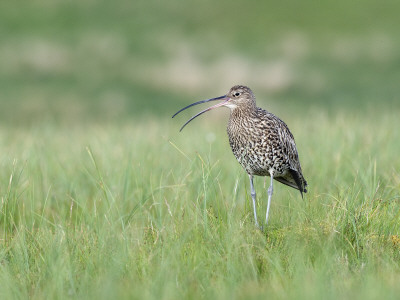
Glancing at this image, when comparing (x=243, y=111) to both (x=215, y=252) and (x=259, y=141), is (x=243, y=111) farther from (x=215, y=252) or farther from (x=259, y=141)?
(x=215, y=252)

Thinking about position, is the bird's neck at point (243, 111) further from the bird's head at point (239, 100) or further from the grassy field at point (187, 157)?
the grassy field at point (187, 157)

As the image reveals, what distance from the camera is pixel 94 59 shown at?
23.9 m

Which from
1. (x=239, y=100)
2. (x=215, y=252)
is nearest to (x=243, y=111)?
(x=239, y=100)

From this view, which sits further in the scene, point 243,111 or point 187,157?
point 243,111

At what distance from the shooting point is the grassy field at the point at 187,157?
371cm

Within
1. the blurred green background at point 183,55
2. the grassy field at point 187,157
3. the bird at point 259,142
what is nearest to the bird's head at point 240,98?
the bird at point 259,142

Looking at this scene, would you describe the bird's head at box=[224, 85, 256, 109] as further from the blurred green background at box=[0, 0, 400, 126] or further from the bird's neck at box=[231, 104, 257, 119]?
the blurred green background at box=[0, 0, 400, 126]

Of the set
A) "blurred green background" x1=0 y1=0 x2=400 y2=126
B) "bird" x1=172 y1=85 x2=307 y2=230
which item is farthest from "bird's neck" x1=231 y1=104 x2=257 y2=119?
"blurred green background" x1=0 y1=0 x2=400 y2=126

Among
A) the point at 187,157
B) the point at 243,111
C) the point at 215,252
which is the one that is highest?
the point at 243,111

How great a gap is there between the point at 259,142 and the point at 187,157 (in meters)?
0.72

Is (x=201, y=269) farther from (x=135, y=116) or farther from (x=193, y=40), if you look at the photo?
(x=193, y=40)

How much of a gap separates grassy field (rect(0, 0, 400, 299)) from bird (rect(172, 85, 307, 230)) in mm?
182

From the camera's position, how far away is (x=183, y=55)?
24031 millimetres

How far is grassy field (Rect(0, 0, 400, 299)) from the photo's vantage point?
3.71 meters
